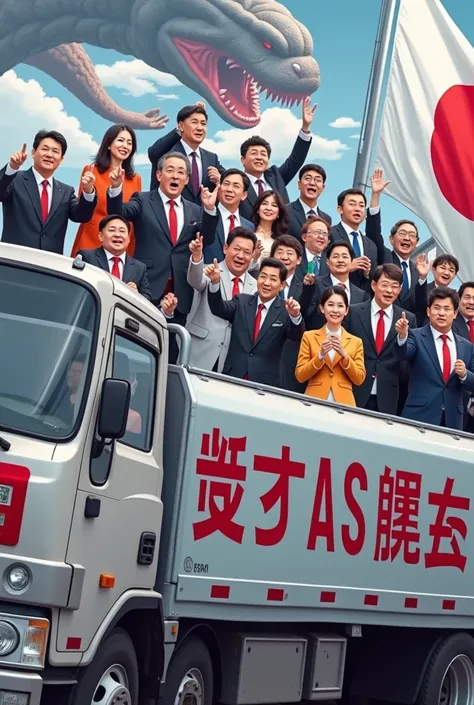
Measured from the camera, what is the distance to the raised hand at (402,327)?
11250mm

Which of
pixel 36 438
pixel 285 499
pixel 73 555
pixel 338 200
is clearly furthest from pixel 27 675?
pixel 338 200

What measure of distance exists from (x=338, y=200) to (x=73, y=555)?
697 cm

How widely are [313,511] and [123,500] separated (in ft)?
7.33

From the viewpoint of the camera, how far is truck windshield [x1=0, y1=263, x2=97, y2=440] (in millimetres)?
6719

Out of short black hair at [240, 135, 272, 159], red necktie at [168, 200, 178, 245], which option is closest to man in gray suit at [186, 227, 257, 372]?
red necktie at [168, 200, 178, 245]

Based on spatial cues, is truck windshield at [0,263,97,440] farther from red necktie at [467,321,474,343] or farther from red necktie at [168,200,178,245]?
red necktie at [467,321,474,343]

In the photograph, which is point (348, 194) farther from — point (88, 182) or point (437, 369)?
point (88, 182)

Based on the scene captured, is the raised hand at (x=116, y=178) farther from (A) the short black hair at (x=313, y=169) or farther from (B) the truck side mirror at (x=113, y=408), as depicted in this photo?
(B) the truck side mirror at (x=113, y=408)

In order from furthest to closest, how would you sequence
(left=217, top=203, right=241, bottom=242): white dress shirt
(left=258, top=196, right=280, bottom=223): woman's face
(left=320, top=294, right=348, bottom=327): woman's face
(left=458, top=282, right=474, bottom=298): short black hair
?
(left=458, top=282, right=474, bottom=298): short black hair → (left=258, top=196, right=280, bottom=223): woman's face → (left=217, top=203, right=241, bottom=242): white dress shirt → (left=320, top=294, right=348, bottom=327): woman's face

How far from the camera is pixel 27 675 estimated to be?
6375 mm

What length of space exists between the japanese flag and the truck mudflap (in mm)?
3746

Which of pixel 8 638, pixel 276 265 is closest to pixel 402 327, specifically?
pixel 276 265

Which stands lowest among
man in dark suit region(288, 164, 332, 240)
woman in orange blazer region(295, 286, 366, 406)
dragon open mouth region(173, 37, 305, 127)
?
woman in orange blazer region(295, 286, 366, 406)

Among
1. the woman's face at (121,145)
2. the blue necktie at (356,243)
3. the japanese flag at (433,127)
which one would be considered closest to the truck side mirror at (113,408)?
the woman's face at (121,145)
